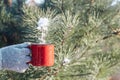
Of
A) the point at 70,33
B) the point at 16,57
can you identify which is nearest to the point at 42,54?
the point at 16,57

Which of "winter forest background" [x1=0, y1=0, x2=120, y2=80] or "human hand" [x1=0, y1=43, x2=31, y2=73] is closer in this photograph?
"human hand" [x1=0, y1=43, x2=31, y2=73]

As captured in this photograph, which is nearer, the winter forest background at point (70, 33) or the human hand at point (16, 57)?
the human hand at point (16, 57)

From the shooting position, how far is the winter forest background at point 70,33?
79 cm

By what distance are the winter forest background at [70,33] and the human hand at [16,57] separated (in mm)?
77

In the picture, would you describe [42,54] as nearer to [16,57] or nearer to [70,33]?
[16,57]

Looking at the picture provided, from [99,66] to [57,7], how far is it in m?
0.26

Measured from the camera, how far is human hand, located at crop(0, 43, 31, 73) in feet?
1.98

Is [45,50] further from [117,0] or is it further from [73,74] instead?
[117,0]

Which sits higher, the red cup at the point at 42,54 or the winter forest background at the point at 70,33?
the winter forest background at the point at 70,33

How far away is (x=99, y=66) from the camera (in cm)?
88

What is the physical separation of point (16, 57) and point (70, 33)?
214 millimetres

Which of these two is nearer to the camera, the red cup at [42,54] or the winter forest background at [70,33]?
the red cup at [42,54]

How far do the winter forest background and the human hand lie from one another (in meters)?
0.08

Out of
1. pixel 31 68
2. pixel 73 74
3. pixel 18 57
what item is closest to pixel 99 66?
pixel 73 74
